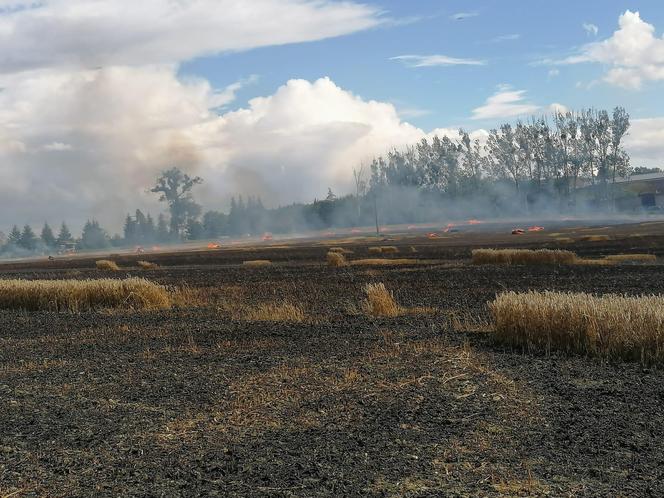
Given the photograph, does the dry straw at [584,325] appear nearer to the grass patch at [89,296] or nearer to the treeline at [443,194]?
the grass patch at [89,296]

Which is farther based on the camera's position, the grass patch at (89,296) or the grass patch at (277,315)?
the grass patch at (89,296)

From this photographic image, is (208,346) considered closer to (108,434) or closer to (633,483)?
(108,434)

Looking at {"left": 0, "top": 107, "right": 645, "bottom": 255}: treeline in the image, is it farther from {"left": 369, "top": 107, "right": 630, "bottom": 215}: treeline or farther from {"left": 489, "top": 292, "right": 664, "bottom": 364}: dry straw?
{"left": 489, "top": 292, "right": 664, "bottom": 364}: dry straw

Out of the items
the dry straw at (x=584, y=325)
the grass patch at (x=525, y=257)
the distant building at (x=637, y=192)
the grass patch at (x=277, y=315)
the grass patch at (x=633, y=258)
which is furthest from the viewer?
the distant building at (x=637, y=192)

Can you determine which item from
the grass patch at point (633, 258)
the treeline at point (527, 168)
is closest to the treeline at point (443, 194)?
the treeline at point (527, 168)

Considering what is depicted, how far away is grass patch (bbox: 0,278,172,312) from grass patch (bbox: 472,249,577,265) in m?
20.9

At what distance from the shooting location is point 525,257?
4038cm

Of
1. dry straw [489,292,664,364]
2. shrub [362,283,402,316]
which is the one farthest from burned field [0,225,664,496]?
shrub [362,283,402,316]

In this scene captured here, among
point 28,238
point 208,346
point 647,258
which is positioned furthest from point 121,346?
point 28,238

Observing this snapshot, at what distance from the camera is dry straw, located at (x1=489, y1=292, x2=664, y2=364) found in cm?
1336

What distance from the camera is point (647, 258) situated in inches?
1531

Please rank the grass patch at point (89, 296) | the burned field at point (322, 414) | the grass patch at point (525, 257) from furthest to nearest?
the grass patch at point (525, 257) → the grass patch at point (89, 296) → the burned field at point (322, 414)

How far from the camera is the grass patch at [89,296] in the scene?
2569cm

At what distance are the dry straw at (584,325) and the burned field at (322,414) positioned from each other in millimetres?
565
